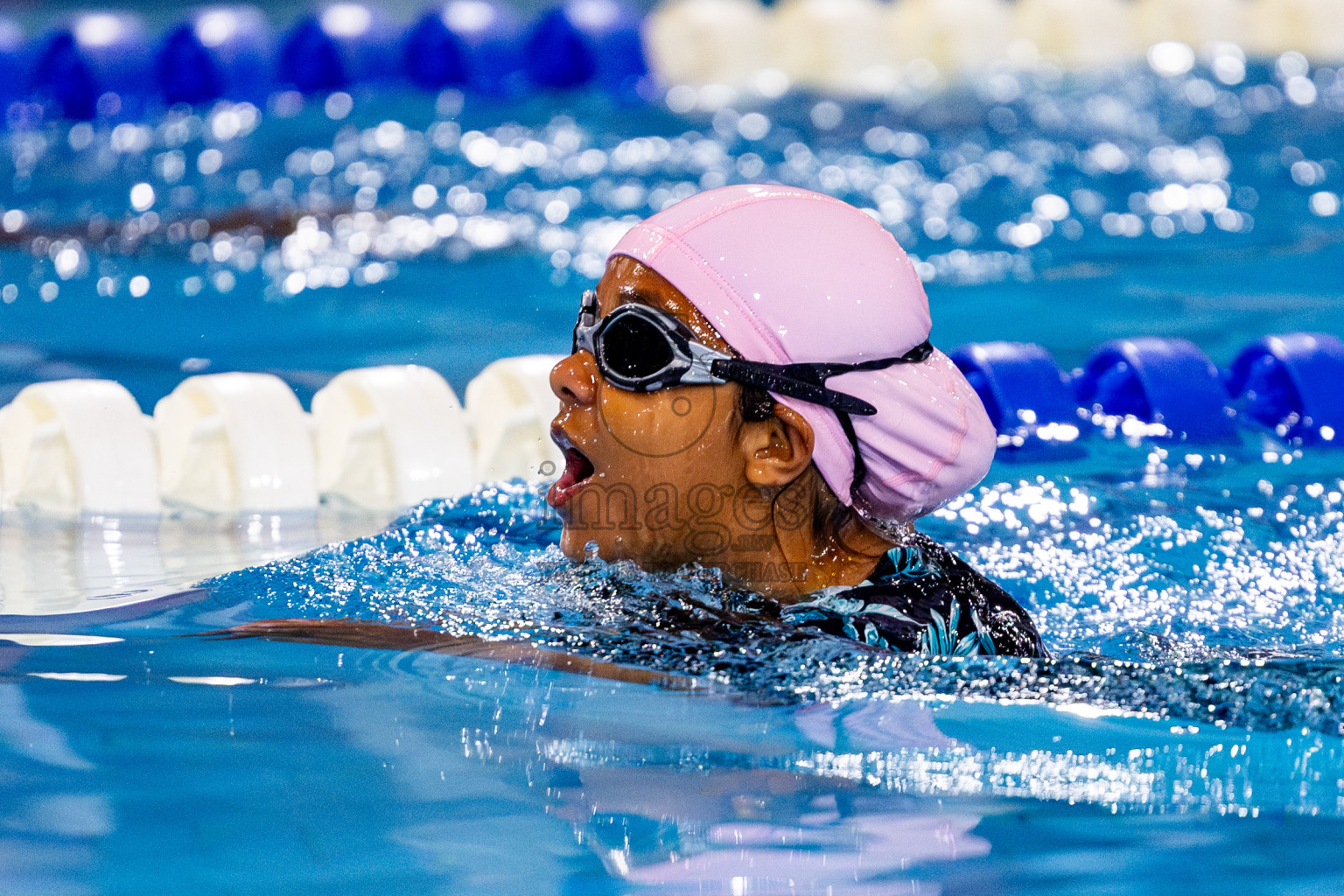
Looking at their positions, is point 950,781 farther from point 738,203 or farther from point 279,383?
point 279,383

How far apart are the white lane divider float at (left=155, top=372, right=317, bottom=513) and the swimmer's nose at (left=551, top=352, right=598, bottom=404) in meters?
1.39

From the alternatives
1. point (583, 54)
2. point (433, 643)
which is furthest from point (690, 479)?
point (583, 54)

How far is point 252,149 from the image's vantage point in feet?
24.7

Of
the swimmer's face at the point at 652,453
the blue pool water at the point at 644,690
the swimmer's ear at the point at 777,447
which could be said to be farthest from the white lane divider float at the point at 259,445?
the swimmer's ear at the point at 777,447

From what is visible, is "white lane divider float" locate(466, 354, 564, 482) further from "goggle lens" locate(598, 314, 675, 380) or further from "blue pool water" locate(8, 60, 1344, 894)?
"goggle lens" locate(598, 314, 675, 380)

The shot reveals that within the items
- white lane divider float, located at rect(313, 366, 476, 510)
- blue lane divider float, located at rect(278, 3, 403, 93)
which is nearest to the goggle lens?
white lane divider float, located at rect(313, 366, 476, 510)

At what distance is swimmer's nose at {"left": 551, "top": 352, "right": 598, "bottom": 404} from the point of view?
89.7 inches

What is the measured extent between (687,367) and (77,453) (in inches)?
71.5

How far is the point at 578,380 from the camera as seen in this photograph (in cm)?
228

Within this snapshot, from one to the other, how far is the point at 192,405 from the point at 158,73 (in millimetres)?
5462

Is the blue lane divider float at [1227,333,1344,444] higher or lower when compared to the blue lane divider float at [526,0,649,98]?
lower

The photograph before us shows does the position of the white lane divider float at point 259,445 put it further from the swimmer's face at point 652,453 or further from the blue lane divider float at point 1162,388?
the blue lane divider float at point 1162,388

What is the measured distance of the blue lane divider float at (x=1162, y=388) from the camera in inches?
161

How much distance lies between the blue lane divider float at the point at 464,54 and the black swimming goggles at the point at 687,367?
6.74 metres
